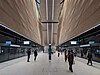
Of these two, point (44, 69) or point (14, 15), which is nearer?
point (44, 69)

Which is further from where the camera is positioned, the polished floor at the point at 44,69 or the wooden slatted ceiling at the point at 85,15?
the wooden slatted ceiling at the point at 85,15

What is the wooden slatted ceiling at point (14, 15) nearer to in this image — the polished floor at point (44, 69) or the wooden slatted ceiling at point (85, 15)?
the polished floor at point (44, 69)

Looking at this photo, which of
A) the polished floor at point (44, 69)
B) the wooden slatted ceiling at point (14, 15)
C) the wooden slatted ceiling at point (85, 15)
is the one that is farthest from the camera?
the wooden slatted ceiling at point (14, 15)

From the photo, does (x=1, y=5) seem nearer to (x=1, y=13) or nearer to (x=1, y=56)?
(x=1, y=13)

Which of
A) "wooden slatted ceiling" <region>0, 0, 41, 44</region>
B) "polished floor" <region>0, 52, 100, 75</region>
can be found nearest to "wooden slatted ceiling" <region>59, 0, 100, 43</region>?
"polished floor" <region>0, 52, 100, 75</region>

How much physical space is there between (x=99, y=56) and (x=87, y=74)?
880cm

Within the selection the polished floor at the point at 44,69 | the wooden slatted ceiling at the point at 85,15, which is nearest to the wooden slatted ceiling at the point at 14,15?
the polished floor at the point at 44,69

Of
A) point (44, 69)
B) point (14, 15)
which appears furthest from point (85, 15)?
point (14, 15)

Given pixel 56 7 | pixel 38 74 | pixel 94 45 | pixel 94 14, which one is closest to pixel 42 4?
pixel 56 7

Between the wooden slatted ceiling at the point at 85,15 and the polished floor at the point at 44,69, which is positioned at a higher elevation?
the wooden slatted ceiling at the point at 85,15

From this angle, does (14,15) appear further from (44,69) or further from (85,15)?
(85,15)

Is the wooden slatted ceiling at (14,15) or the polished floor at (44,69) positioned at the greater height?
the wooden slatted ceiling at (14,15)

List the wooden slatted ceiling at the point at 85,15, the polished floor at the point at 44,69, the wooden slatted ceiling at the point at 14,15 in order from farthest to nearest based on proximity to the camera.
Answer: the wooden slatted ceiling at the point at 14,15 < the wooden slatted ceiling at the point at 85,15 < the polished floor at the point at 44,69

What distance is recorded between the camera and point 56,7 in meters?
44.9
